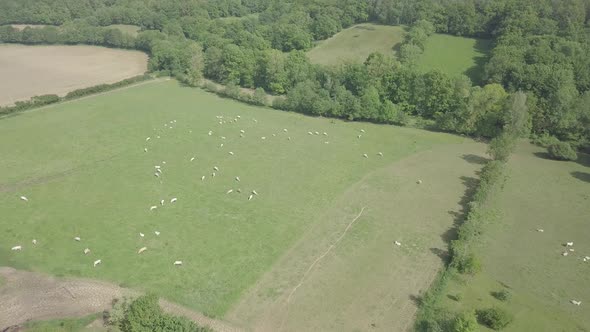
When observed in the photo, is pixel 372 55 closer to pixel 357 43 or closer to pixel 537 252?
pixel 357 43

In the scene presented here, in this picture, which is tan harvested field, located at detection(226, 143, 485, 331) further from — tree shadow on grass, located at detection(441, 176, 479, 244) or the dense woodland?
the dense woodland

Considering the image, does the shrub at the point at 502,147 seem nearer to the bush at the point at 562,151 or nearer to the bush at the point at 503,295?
the bush at the point at 562,151

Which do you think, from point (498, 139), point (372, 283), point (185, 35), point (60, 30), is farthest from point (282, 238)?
point (60, 30)

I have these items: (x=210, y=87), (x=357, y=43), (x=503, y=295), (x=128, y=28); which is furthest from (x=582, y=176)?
(x=128, y=28)

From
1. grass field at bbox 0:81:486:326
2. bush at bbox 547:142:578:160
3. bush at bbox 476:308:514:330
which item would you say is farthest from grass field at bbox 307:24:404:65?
bush at bbox 476:308:514:330

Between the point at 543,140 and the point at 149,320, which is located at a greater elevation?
the point at 543,140

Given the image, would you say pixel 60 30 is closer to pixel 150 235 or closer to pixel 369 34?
pixel 369 34

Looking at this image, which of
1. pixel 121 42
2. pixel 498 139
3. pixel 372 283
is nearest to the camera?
pixel 372 283
